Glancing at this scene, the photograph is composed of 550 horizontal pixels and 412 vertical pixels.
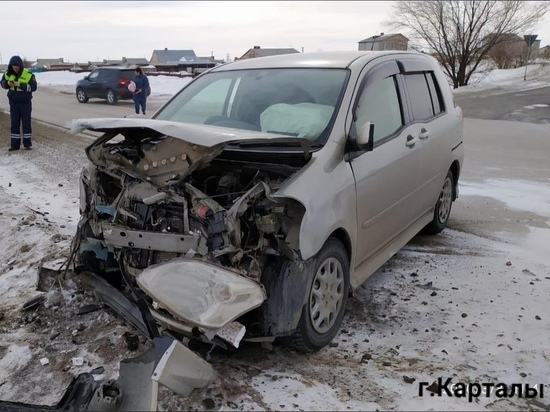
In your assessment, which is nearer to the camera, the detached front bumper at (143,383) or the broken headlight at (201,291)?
the detached front bumper at (143,383)

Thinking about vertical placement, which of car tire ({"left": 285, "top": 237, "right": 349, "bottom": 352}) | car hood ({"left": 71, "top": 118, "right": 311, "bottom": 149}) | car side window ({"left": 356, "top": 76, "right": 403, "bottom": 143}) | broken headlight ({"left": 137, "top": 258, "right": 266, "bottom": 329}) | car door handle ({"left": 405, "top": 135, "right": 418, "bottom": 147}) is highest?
car side window ({"left": 356, "top": 76, "right": 403, "bottom": 143})

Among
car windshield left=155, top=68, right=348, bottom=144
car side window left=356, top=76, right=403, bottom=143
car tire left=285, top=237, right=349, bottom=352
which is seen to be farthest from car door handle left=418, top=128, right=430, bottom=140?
car tire left=285, top=237, right=349, bottom=352

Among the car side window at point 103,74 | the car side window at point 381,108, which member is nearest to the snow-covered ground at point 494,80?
the car side window at point 103,74

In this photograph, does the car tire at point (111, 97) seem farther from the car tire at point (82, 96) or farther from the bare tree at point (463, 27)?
the bare tree at point (463, 27)

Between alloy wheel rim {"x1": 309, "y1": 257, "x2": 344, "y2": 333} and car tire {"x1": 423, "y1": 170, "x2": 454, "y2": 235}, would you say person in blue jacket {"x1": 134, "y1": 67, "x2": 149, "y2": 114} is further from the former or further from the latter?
alloy wheel rim {"x1": 309, "y1": 257, "x2": 344, "y2": 333}

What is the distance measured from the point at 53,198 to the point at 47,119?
386 inches

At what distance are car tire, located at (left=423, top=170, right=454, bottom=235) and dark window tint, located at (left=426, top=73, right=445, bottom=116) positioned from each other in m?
0.71

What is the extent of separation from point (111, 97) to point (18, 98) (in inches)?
482

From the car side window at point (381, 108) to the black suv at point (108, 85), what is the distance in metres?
19.3

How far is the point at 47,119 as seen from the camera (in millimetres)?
15539

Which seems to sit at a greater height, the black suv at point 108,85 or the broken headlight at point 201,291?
the black suv at point 108,85

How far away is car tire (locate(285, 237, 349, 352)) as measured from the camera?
3.24 m

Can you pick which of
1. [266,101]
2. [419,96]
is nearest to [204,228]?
[266,101]

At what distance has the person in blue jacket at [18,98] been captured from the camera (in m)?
10.3
